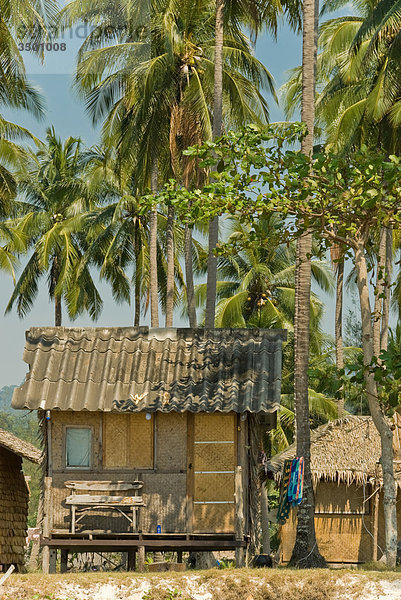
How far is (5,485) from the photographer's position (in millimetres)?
22453

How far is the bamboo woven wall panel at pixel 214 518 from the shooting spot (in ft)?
51.0

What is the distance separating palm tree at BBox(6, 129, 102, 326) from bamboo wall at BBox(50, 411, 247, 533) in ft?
56.5

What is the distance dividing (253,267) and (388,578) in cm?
1990

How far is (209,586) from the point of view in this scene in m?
13.8

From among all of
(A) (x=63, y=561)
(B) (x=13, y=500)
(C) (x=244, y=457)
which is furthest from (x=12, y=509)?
(C) (x=244, y=457)

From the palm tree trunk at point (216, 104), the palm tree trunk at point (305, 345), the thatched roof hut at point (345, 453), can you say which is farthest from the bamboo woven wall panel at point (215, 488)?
the thatched roof hut at point (345, 453)

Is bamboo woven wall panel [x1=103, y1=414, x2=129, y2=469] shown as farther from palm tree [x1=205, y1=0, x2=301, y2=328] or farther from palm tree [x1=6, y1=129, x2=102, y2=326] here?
palm tree [x1=6, y1=129, x2=102, y2=326]

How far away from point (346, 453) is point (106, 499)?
988 centimetres

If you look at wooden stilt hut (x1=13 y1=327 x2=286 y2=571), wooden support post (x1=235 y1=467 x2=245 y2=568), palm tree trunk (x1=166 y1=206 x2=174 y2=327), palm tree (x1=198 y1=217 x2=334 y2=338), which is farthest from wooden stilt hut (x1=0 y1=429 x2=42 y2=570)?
palm tree (x1=198 y1=217 x2=334 y2=338)

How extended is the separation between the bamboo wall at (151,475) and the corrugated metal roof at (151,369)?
0.45 meters

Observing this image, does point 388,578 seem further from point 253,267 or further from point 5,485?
point 253,267

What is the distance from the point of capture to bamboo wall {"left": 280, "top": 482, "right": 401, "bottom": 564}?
2430 cm

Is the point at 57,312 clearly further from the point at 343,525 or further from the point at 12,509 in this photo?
the point at 343,525

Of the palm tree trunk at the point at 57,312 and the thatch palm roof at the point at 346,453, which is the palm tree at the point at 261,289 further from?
the thatch palm roof at the point at 346,453
